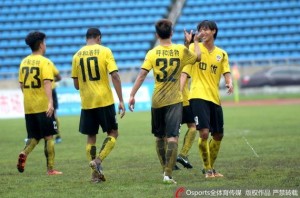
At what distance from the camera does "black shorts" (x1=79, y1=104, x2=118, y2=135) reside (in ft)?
33.9

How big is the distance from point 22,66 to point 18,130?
11300 millimetres

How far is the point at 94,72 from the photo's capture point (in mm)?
10281

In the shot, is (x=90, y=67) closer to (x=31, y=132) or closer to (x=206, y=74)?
(x=206, y=74)

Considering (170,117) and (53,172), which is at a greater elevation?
(170,117)

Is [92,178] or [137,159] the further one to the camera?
[137,159]

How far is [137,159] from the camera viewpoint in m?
13.3

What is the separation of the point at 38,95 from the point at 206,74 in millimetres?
2822

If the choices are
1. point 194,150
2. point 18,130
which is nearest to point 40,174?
point 194,150

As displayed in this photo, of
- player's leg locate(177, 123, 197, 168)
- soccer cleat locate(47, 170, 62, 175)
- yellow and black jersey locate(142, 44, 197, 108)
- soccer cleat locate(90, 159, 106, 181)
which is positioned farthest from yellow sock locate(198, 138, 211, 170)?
soccer cleat locate(47, 170, 62, 175)

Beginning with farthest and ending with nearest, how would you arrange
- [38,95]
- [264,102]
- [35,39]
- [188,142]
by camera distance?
[264,102] → [188,142] → [38,95] → [35,39]

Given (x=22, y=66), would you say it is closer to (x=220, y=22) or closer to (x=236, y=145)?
(x=236, y=145)

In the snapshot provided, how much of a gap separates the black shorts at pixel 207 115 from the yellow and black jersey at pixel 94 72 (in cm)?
122

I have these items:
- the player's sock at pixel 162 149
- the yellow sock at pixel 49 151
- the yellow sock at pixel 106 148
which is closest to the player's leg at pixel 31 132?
the yellow sock at pixel 49 151

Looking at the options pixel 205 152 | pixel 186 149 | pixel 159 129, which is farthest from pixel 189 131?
pixel 159 129
